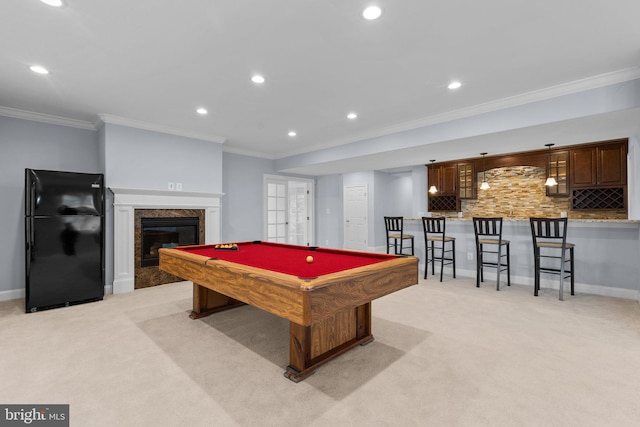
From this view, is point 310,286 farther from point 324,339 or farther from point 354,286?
point 324,339

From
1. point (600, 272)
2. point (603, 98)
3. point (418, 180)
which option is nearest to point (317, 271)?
point (603, 98)

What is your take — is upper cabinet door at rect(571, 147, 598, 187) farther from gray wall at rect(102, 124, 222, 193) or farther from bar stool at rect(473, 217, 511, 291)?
gray wall at rect(102, 124, 222, 193)

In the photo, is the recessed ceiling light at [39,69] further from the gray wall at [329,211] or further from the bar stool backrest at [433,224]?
the gray wall at [329,211]

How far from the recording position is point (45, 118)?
4039mm

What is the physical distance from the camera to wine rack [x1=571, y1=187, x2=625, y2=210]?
16.8 feet

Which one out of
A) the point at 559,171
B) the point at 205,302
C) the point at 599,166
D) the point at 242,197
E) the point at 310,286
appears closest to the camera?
the point at 310,286

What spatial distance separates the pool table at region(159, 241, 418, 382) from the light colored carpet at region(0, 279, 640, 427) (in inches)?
6.1

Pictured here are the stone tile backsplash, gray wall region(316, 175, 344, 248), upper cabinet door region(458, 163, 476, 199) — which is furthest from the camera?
gray wall region(316, 175, 344, 248)

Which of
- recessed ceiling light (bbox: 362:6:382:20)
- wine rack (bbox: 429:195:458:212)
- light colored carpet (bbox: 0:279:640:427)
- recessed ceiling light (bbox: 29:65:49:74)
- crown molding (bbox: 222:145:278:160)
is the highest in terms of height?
recessed ceiling light (bbox: 29:65:49:74)

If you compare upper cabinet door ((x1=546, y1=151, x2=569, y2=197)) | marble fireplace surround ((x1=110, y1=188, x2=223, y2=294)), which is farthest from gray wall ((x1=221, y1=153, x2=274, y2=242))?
upper cabinet door ((x1=546, y1=151, x2=569, y2=197))

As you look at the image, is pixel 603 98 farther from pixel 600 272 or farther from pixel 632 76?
pixel 600 272

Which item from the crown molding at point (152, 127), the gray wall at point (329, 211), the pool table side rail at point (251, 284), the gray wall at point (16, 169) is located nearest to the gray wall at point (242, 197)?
the crown molding at point (152, 127)

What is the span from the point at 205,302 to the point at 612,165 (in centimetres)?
667
